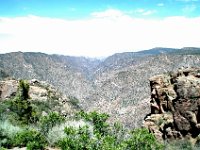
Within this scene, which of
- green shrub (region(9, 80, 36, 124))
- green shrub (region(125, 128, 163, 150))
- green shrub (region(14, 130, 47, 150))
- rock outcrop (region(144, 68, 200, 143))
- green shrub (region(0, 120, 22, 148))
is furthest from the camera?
rock outcrop (region(144, 68, 200, 143))

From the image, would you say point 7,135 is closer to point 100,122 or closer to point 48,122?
point 48,122

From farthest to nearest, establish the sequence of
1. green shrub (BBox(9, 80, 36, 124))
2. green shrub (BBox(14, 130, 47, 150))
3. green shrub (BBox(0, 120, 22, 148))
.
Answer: green shrub (BBox(9, 80, 36, 124)), green shrub (BBox(0, 120, 22, 148)), green shrub (BBox(14, 130, 47, 150))

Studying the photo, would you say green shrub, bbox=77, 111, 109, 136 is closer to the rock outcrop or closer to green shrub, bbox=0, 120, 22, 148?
green shrub, bbox=0, 120, 22, 148

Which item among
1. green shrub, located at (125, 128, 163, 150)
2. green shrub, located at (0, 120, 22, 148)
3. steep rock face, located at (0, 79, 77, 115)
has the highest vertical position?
green shrub, located at (125, 128, 163, 150)

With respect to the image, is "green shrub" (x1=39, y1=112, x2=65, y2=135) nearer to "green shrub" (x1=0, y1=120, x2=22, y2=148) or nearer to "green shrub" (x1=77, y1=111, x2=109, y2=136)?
"green shrub" (x1=0, y1=120, x2=22, y2=148)

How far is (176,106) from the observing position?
6956 cm

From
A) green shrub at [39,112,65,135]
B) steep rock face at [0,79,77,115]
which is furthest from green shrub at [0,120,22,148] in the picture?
steep rock face at [0,79,77,115]

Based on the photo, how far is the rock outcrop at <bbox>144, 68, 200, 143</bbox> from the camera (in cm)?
6644

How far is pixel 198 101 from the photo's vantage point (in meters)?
66.9

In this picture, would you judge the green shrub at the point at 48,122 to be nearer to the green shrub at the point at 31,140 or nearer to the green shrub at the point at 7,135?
the green shrub at the point at 7,135

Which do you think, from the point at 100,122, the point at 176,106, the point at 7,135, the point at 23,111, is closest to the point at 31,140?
the point at 7,135

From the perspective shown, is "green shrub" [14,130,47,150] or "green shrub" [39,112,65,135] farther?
"green shrub" [39,112,65,135]

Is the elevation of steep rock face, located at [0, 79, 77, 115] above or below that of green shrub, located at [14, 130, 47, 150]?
below

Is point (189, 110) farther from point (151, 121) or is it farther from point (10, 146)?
point (10, 146)
